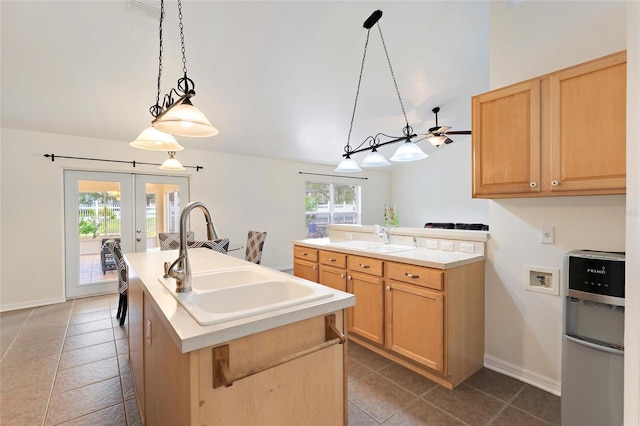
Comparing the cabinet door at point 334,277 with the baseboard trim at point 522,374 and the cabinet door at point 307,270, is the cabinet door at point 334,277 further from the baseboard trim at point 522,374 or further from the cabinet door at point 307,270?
the baseboard trim at point 522,374

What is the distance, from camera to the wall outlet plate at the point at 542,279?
203cm

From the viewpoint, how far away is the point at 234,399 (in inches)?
39.6

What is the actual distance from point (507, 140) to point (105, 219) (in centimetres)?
511

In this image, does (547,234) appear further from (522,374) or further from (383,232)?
(383,232)

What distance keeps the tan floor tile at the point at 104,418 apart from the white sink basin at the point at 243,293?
1.07 meters

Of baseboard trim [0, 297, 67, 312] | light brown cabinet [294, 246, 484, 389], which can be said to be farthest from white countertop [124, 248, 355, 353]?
baseboard trim [0, 297, 67, 312]

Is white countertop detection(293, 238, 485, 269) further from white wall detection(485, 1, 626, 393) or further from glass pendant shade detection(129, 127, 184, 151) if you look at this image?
glass pendant shade detection(129, 127, 184, 151)

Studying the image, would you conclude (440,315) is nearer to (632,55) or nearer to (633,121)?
(633,121)

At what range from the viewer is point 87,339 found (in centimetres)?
292

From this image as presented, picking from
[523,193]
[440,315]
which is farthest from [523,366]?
[523,193]

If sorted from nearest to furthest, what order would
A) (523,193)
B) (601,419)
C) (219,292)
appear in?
1. (219,292)
2. (601,419)
3. (523,193)

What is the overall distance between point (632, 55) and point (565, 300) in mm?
1303

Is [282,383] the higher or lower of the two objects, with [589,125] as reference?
lower

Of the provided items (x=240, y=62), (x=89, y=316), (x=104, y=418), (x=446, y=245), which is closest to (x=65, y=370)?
(x=104, y=418)
